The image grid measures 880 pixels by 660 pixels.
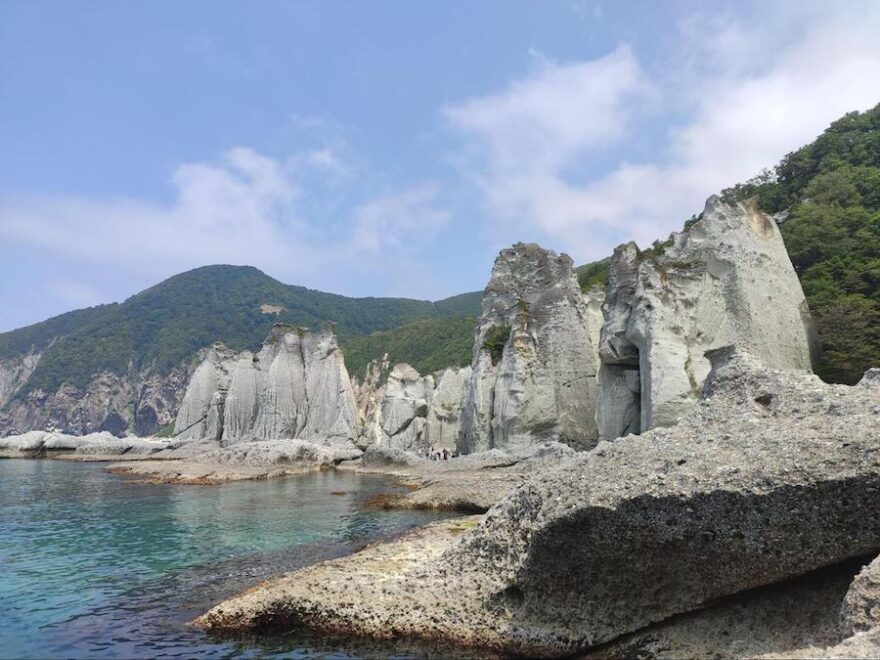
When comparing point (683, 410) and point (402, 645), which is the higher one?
point (683, 410)

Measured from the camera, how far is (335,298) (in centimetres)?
15788

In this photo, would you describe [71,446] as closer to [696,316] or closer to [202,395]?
[202,395]

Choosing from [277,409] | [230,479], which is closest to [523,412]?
[230,479]

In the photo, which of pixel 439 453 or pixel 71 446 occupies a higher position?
pixel 71 446

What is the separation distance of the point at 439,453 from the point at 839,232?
28822mm

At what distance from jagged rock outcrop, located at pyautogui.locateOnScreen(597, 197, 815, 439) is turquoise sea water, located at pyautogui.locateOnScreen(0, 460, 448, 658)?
990 centimetres

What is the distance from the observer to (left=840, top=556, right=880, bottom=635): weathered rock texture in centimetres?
429

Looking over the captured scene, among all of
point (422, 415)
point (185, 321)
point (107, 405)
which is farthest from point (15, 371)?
point (422, 415)

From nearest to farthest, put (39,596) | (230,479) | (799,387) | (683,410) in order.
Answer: (799,387)
(39,596)
(683,410)
(230,479)

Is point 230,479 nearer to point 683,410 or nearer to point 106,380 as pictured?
point 683,410

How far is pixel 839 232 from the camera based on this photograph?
31.5m

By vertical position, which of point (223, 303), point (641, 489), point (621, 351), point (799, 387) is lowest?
point (641, 489)

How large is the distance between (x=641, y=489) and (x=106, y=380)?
136 meters

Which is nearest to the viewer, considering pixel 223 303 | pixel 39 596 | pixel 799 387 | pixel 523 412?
pixel 799 387
